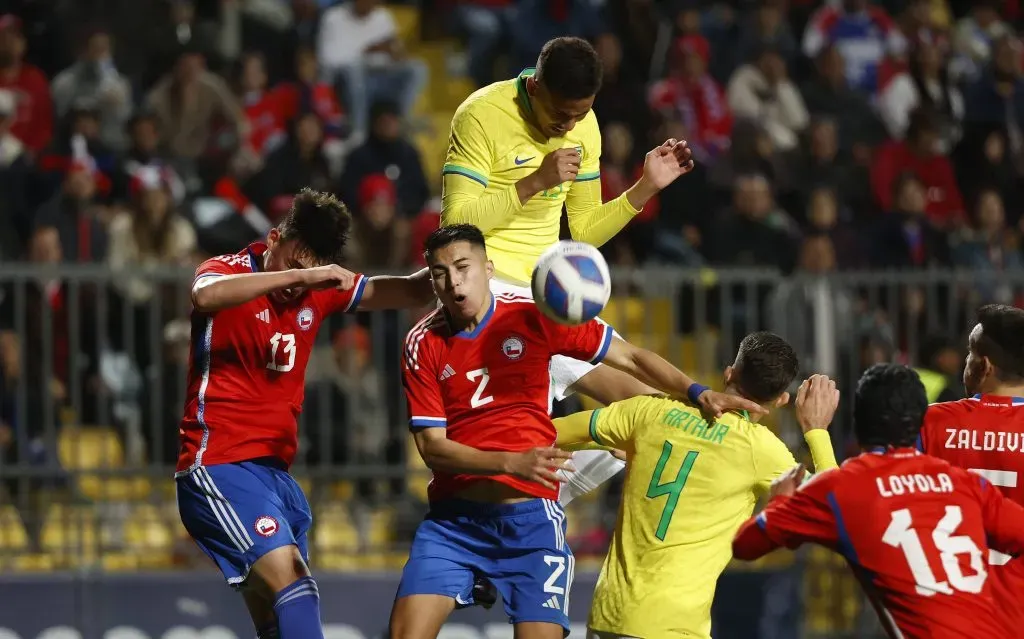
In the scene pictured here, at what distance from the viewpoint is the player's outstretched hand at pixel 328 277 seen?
6898 mm

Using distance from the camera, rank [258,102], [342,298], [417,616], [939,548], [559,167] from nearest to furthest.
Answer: [939,548] < [417,616] < [559,167] < [342,298] < [258,102]

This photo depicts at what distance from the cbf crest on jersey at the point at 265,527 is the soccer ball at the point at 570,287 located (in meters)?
1.57

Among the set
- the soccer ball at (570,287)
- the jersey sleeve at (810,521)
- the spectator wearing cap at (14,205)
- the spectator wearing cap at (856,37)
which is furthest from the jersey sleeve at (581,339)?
the spectator wearing cap at (856,37)

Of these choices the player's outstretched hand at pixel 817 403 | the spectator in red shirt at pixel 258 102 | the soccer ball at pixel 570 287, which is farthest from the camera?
the spectator in red shirt at pixel 258 102

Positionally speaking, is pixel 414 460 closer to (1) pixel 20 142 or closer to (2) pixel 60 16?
(1) pixel 20 142

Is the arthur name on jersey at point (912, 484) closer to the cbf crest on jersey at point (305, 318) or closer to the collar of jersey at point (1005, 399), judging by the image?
the collar of jersey at point (1005, 399)

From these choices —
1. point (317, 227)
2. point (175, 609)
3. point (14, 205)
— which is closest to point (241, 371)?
point (317, 227)

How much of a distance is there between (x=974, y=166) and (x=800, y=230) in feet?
9.11

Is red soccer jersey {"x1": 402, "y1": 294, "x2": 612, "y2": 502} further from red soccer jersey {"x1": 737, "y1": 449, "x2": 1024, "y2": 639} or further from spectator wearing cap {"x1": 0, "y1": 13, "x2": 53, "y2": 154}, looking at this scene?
spectator wearing cap {"x1": 0, "y1": 13, "x2": 53, "y2": 154}

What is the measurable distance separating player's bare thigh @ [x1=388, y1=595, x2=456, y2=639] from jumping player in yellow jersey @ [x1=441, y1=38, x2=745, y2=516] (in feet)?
4.49

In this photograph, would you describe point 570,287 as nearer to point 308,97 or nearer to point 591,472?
point 591,472

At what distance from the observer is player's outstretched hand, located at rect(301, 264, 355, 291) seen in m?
6.90

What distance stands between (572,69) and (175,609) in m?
5.53

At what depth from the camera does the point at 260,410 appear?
302 inches
